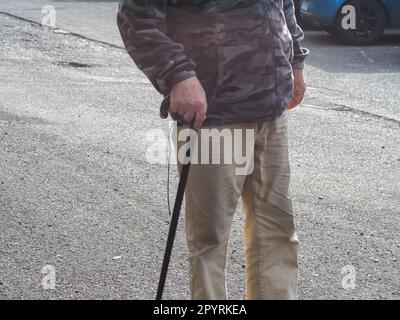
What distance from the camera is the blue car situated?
42.3ft

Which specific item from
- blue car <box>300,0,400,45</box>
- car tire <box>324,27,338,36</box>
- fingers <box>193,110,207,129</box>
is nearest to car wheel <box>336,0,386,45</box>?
blue car <box>300,0,400,45</box>

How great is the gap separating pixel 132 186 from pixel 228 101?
2.86 m

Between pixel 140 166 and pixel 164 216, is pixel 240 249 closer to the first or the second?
pixel 164 216

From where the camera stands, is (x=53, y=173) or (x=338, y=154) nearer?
(x=53, y=173)

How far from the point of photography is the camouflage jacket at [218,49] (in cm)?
302

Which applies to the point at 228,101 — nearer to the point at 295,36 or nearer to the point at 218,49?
the point at 218,49

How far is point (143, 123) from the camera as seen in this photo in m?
7.72

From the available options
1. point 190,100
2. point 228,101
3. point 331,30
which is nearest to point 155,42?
point 190,100

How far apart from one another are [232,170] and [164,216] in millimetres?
2171

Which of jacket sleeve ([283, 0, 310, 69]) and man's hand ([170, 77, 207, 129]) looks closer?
man's hand ([170, 77, 207, 129])

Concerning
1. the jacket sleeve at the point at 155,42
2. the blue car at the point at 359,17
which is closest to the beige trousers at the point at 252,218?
the jacket sleeve at the point at 155,42

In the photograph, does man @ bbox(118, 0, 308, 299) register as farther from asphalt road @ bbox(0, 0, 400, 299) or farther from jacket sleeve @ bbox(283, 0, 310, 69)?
asphalt road @ bbox(0, 0, 400, 299)

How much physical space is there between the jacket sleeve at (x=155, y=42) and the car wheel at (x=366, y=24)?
10255mm

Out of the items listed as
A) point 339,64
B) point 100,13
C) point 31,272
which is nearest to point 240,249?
point 31,272
